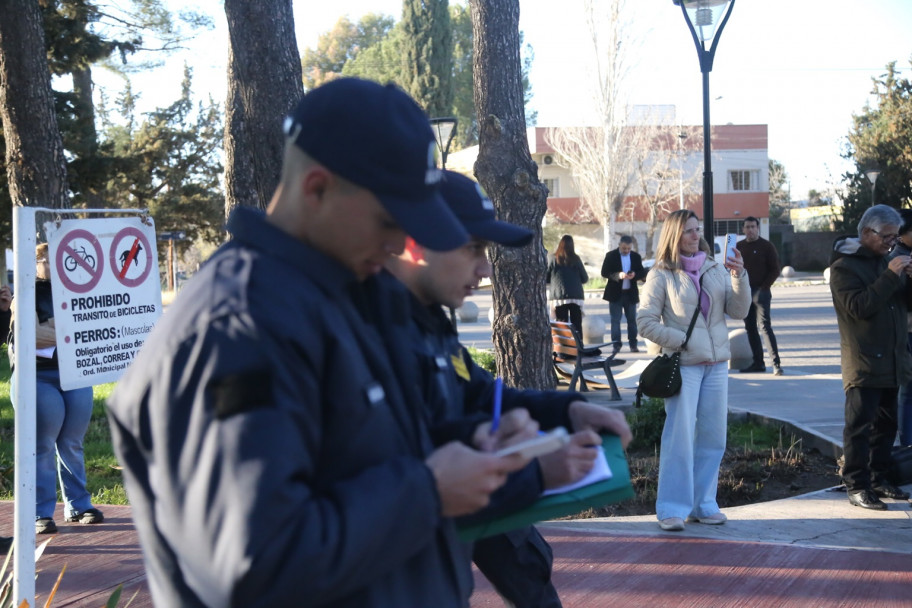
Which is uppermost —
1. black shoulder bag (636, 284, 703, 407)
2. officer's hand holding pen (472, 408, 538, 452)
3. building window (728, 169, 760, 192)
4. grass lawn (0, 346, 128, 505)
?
building window (728, 169, 760, 192)

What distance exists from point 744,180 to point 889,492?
5065 centimetres

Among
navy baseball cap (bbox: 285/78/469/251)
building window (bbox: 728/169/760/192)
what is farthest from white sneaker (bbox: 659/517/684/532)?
building window (bbox: 728/169/760/192)

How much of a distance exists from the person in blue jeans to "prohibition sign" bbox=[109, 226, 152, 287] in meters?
1.40

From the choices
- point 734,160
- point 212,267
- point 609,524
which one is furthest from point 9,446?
point 734,160

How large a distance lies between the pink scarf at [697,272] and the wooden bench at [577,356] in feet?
13.4

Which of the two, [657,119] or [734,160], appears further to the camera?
[734,160]

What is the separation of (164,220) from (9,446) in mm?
23339

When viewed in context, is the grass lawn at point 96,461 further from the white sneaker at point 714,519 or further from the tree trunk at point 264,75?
the white sneaker at point 714,519

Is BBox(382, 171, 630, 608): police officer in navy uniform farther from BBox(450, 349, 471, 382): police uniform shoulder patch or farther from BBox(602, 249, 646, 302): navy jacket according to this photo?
BBox(602, 249, 646, 302): navy jacket

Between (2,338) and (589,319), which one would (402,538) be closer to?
(2,338)

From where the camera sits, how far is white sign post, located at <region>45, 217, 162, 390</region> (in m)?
4.30

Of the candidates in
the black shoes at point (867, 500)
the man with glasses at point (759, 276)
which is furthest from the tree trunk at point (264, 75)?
the man with glasses at point (759, 276)

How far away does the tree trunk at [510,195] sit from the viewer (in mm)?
7281

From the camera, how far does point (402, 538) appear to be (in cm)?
141
